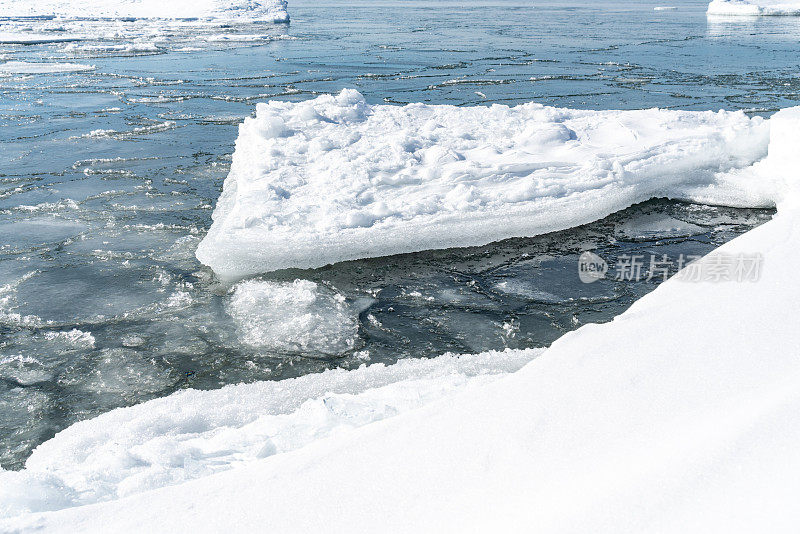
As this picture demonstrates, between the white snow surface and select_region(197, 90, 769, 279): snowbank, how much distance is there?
71.3 feet

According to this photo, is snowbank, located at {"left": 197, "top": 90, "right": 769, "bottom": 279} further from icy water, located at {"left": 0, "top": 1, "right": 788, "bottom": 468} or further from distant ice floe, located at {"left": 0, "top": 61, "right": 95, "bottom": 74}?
distant ice floe, located at {"left": 0, "top": 61, "right": 95, "bottom": 74}

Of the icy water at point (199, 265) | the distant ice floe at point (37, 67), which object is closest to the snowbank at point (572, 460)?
the icy water at point (199, 265)

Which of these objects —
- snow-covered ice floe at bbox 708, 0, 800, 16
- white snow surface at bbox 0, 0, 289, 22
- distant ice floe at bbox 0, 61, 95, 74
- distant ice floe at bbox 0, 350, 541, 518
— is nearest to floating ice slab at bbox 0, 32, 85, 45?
distant ice floe at bbox 0, 61, 95, 74

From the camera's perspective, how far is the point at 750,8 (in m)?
24.0

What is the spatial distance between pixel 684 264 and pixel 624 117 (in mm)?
2683

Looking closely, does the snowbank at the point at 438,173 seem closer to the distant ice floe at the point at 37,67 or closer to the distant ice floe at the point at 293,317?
the distant ice floe at the point at 293,317

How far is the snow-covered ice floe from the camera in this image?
78.8 feet

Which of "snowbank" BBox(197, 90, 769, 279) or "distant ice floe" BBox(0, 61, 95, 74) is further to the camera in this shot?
"distant ice floe" BBox(0, 61, 95, 74)

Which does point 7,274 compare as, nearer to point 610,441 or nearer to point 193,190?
point 193,190

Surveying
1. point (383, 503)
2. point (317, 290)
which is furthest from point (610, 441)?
point (317, 290)

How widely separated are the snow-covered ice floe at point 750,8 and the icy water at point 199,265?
48.7 ft

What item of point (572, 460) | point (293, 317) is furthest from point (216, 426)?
point (572, 460)

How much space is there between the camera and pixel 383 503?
1.59m

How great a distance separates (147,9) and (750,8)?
25.2 metres
